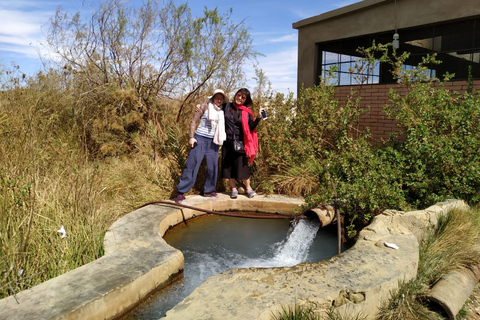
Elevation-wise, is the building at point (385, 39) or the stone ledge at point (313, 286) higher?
the building at point (385, 39)

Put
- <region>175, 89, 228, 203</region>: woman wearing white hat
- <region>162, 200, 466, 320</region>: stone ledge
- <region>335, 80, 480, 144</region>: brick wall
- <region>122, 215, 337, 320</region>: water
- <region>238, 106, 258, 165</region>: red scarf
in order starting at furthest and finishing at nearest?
<region>335, 80, 480, 144</region>: brick wall
<region>238, 106, 258, 165</region>: red scarf
<region>175, 89, 228, 203</region>: woman wearing white hat
<region>122, 215, 337, 320</region>: water
<region>162, 200, 466, 320</region>: stone ledge

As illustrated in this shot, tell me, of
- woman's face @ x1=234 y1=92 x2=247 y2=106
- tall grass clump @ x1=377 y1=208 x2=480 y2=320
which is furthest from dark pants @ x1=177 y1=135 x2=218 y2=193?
tall grass clump @ x1=377 y1=208 x2=480 y2=320

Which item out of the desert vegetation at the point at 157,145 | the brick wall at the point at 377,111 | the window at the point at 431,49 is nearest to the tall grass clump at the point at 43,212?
the desert vegetation at the point at 157,145

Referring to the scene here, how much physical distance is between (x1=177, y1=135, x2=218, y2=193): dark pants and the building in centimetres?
417

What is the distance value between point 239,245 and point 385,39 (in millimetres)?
8374

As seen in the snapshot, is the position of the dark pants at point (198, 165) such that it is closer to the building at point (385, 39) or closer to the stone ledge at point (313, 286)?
the stone ledge at point (313, 286)

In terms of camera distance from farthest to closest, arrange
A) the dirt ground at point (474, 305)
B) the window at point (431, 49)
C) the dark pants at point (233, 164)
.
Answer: the window at point (431, 49), the dark pants at point (233, 164), the dirt ground at point (474, 305)

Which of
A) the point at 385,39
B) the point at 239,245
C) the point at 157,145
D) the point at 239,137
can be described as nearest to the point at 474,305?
the point at 239,245

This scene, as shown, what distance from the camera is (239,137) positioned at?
5926 millimetres

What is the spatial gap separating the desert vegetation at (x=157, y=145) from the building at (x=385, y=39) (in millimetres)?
1014

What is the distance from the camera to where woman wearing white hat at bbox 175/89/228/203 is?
565 centimetres

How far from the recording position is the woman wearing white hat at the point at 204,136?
565cm

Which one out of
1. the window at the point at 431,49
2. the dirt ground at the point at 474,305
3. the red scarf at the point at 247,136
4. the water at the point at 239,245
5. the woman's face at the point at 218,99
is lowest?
the dirt ground at the point at 474,305

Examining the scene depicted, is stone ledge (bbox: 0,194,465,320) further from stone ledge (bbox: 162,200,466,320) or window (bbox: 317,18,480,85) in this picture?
window (bbox: 317,18,480,85)
